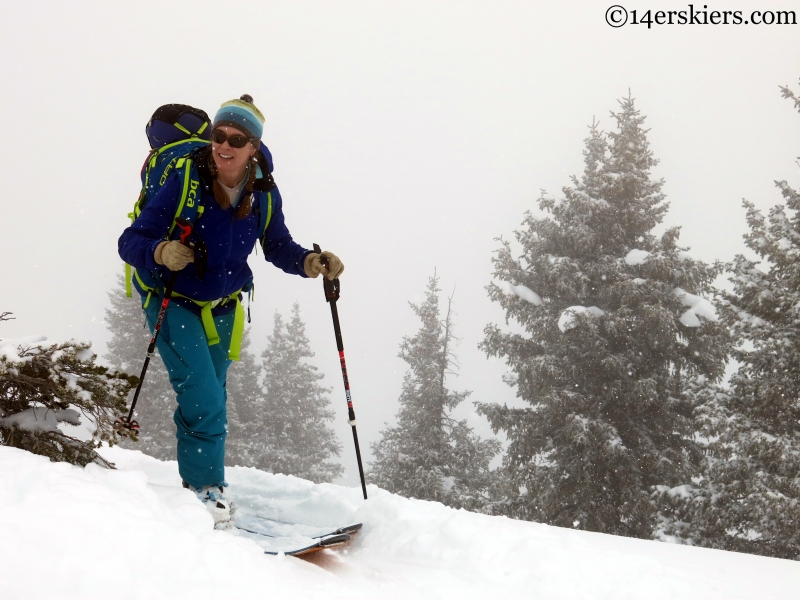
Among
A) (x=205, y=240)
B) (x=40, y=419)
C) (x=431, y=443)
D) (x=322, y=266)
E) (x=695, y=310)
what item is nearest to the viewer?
(x=40, y=419)

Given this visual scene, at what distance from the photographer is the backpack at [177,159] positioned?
406 centimetres

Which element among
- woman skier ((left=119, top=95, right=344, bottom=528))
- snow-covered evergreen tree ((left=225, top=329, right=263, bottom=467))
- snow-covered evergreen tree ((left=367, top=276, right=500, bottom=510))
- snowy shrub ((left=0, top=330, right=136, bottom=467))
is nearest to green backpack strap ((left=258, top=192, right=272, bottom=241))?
woman skier ((left=119, top=95, right=344, bottom=528))

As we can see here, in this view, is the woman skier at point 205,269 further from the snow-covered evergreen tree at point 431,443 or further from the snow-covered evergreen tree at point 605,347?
the snow-covered evergreen tree at point 431,443

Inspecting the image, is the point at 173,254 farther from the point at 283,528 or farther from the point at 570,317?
the point at 570,317

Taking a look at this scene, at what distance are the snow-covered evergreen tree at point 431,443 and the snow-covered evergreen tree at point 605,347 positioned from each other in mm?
3576

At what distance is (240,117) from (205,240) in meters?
0.95

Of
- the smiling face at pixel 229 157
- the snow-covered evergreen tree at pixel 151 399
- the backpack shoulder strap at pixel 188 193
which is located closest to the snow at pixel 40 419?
the backpack shoulder strap at pixel 188 193

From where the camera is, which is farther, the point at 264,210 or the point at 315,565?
the point at 264,210

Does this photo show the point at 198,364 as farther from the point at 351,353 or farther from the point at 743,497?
the point at 351,353

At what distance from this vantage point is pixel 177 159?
4.18m

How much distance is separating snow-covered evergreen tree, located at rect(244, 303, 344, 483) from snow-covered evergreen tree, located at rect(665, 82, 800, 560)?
569 inches

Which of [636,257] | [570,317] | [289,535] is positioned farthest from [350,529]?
[636,257]

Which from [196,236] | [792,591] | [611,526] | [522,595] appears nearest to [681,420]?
[611,526]

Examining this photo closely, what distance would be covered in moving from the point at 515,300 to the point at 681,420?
450 cm
